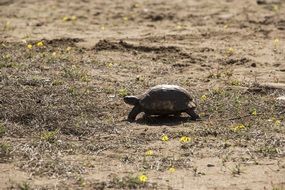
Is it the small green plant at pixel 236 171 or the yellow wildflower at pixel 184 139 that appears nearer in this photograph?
the small green plant at pixel 236 171

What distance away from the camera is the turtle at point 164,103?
8164 millimetres

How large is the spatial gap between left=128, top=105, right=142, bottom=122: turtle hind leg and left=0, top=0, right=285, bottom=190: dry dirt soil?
0.40ft

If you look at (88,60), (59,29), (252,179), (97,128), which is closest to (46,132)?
(97,128)

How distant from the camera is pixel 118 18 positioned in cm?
1434

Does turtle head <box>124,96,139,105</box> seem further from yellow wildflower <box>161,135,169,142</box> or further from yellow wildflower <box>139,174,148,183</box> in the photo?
yellow wildflower <box>139,174,148,183</box>

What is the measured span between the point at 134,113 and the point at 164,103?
1.29ft

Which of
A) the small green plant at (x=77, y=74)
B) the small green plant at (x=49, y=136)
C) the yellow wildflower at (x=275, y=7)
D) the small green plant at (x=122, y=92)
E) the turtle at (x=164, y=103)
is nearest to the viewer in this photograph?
the small green plant at (x=49, y=136)

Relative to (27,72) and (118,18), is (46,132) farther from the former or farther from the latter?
(118,18)

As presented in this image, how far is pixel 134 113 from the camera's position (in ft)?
27.3

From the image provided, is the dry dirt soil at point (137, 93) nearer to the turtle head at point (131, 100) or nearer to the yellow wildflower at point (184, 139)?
the yellow wildflower at point (184, 139)

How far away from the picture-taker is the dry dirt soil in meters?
6.70

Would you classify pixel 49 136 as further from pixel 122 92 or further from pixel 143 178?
pixel 122 92

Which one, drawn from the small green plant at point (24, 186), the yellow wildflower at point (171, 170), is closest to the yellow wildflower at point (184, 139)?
→ the yellow wildflower at point (171, 170)

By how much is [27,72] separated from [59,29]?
3.44 meters
